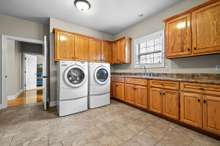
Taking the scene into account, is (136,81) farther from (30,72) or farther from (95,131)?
(30,72)

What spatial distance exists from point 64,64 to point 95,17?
1.80 m

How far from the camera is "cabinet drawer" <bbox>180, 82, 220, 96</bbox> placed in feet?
5.66

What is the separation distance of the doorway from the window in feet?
9.57

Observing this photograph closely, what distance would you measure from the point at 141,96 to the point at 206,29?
78.1 inches

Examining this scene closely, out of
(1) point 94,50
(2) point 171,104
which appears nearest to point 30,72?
(1) point 94,50

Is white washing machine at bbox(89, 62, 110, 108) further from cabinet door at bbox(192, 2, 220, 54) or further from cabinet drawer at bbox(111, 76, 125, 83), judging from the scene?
cabinet door at bbox(192, 2, 220, 54)

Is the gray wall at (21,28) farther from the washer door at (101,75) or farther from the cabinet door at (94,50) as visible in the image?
the washer door at (101,75)

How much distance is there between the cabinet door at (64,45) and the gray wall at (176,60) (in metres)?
2.13

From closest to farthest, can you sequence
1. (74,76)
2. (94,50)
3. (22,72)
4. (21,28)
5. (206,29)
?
(206,29) → (74,76) → (21,28) → (94,50) → (22,72)

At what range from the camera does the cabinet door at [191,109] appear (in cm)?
189

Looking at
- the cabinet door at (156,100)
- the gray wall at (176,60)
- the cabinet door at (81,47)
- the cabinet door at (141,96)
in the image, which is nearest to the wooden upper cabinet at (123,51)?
the gray wall at (176,60)

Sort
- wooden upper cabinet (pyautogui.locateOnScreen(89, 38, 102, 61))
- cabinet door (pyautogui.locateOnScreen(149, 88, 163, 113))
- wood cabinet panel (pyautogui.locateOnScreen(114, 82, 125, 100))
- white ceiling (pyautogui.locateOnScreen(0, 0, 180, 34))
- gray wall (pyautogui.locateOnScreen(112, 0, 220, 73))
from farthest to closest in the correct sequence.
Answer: wooden upper cabinet (pyautogui.locateOnScreen(89, 38, 102, 61)) → wood cabinet panel (pyautogui.locateOnScreen(114, 82, 125, 100)) → white ceiling (pyautogui.locateOnScreen(0, 0, 180, 34)) → cabinet door (pyautogui.locateOnScreen(149, 88, 163, 113)) → gray wall (pyautogui.locateOnScreen(112, 0, 220, 73))

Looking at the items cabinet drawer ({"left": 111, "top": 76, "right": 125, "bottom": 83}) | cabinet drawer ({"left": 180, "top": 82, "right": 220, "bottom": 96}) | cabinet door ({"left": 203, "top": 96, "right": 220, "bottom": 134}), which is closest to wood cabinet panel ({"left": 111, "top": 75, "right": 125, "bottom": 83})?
cabinet drawer ({"left": 111, "top": 76, "right": 125, "bottom": 83})

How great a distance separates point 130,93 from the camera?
11.2 ft
